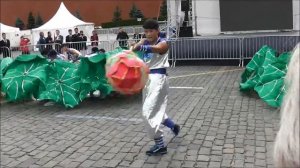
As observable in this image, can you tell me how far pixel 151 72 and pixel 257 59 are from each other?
16.5ft

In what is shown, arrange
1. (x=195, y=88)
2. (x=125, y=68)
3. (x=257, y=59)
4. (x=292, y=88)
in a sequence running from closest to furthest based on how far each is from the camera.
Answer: (x=292, y=88) → (x=125, y=68) → (x=257, y=59) → (x=195, y=88)

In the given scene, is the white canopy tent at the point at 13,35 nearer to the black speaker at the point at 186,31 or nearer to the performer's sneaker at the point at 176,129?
the black speaker at the point at 186,31

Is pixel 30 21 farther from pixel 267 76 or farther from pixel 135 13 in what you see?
pixel 267 76

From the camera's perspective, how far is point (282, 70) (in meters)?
9.23

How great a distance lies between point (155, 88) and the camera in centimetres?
600

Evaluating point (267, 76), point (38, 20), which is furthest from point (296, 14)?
point (38, 20)

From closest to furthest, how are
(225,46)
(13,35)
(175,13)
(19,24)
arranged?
(225,46) < (175,13) < (13,35) < (19,24)

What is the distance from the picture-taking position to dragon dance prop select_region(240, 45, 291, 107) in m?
8.73

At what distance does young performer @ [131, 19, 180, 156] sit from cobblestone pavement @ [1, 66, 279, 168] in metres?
0.33

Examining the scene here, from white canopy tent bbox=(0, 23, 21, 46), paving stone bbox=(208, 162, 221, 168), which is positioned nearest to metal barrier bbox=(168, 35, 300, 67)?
paving stone bbox=(208, 162, 221, 168)

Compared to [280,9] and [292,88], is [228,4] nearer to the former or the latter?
[280,9]

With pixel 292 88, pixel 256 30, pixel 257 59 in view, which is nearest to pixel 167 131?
pixel 257 59

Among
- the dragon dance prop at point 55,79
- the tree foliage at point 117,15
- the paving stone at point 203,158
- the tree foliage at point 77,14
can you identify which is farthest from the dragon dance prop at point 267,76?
the tree foliage at point 77,14

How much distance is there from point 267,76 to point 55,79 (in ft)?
15.2
